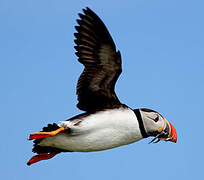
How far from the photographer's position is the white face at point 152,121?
774 cm

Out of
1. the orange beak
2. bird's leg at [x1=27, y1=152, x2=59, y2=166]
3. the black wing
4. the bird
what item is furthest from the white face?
bird's leg at [x1=27, y1=152, x2=59, y2=166]

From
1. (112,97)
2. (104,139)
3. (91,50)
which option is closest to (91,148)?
(104,139)

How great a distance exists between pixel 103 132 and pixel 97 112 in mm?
329

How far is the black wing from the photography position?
7449 mm

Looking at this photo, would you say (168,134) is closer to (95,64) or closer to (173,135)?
(173,135)

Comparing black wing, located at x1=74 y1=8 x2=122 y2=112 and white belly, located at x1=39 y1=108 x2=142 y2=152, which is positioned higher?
black wing, located at x1=74 y1=8 x2=122 y2=112

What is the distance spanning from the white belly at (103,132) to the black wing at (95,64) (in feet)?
0.73

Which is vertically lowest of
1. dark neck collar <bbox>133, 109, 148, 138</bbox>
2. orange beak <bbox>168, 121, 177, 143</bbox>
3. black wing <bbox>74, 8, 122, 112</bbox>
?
orange beak <bbox>168, 121, 177, 143</bbox>

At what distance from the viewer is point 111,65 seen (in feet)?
24.8

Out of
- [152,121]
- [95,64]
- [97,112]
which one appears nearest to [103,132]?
[97,112]

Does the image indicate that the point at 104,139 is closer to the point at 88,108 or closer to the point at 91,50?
the point at 88,108

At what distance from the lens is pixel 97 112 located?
7633 mm

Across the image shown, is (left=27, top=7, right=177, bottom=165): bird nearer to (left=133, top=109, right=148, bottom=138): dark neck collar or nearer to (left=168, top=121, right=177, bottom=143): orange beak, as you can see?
(left=133, top=109, right=148, bottom=138): dark neck collar

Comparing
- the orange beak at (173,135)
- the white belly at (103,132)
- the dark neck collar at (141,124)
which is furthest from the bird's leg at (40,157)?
the orange beak at (173,135)
